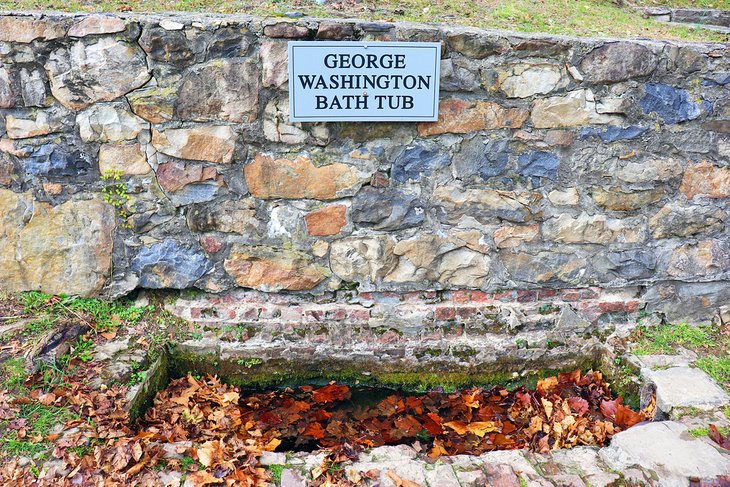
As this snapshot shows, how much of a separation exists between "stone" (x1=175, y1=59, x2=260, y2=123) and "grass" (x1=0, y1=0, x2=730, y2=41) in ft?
1.52

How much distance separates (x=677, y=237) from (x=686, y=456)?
4.35 feet

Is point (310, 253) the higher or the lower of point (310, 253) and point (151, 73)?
the lower

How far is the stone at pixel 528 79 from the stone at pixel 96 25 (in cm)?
186

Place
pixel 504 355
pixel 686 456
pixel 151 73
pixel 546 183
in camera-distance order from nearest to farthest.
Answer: pixel 686 456 < pixel 151 73 < pixel 546 183 < pixel 504 355

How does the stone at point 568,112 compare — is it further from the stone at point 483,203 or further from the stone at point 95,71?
the stone at point 95,71

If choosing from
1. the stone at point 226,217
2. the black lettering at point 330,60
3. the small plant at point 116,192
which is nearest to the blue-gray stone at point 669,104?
the black lettering at point 330,60

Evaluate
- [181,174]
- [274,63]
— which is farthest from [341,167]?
[181,174]

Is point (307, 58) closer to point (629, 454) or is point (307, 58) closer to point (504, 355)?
point (504, 355)

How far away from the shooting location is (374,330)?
3.33 metres

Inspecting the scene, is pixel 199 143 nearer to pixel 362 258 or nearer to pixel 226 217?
pixel 226 217

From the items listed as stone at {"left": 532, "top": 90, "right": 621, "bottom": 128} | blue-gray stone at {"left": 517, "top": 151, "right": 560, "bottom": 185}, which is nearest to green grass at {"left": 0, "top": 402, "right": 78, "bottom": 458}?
blue-gray stone at {"left": 517, "top": 151, "right": 560, "bottom": 185}

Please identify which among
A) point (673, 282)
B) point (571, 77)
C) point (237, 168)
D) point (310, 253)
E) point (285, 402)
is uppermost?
point (571, 77)

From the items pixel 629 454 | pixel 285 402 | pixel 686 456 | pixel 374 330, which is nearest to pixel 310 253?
pixel 374 330

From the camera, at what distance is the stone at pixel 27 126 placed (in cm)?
292
